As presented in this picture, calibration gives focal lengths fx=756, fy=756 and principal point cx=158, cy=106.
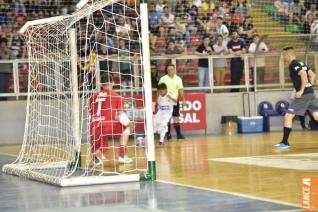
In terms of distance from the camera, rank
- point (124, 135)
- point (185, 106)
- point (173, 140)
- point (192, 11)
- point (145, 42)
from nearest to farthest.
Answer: point (145, 42)
point (124, 135)
point (173, 140)
point (185, 106)
point (192, 11)

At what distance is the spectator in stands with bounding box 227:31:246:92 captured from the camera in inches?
1025

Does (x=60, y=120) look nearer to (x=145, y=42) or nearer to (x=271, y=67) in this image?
(x=145, y=42)

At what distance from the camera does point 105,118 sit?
1489 centimetres

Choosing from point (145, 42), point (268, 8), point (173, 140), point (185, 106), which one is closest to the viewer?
point (145, 42)

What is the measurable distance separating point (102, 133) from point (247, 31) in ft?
48.0

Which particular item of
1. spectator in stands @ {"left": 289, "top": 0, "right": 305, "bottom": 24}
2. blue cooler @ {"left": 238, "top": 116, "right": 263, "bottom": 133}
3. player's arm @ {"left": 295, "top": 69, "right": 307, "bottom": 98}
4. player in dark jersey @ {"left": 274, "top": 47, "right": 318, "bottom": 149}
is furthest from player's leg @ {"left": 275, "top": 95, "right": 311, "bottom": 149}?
spectator in stands @ {"left": 289, "top": 0, "right": 305, "bottom": 24}

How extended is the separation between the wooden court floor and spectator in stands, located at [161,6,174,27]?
297 inches

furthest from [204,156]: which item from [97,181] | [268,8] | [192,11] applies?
[268,8]

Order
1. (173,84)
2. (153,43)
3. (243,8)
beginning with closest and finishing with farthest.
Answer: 1. (173,84)
2. (153,43)
3. (243,8)

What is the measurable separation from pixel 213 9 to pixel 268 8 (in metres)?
3.15

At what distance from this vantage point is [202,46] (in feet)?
85.9

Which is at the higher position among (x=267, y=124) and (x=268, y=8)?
(x=268, y=8)

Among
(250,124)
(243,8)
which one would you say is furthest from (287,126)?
(243,8)

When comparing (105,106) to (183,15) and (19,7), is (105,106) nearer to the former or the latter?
(19,7)
